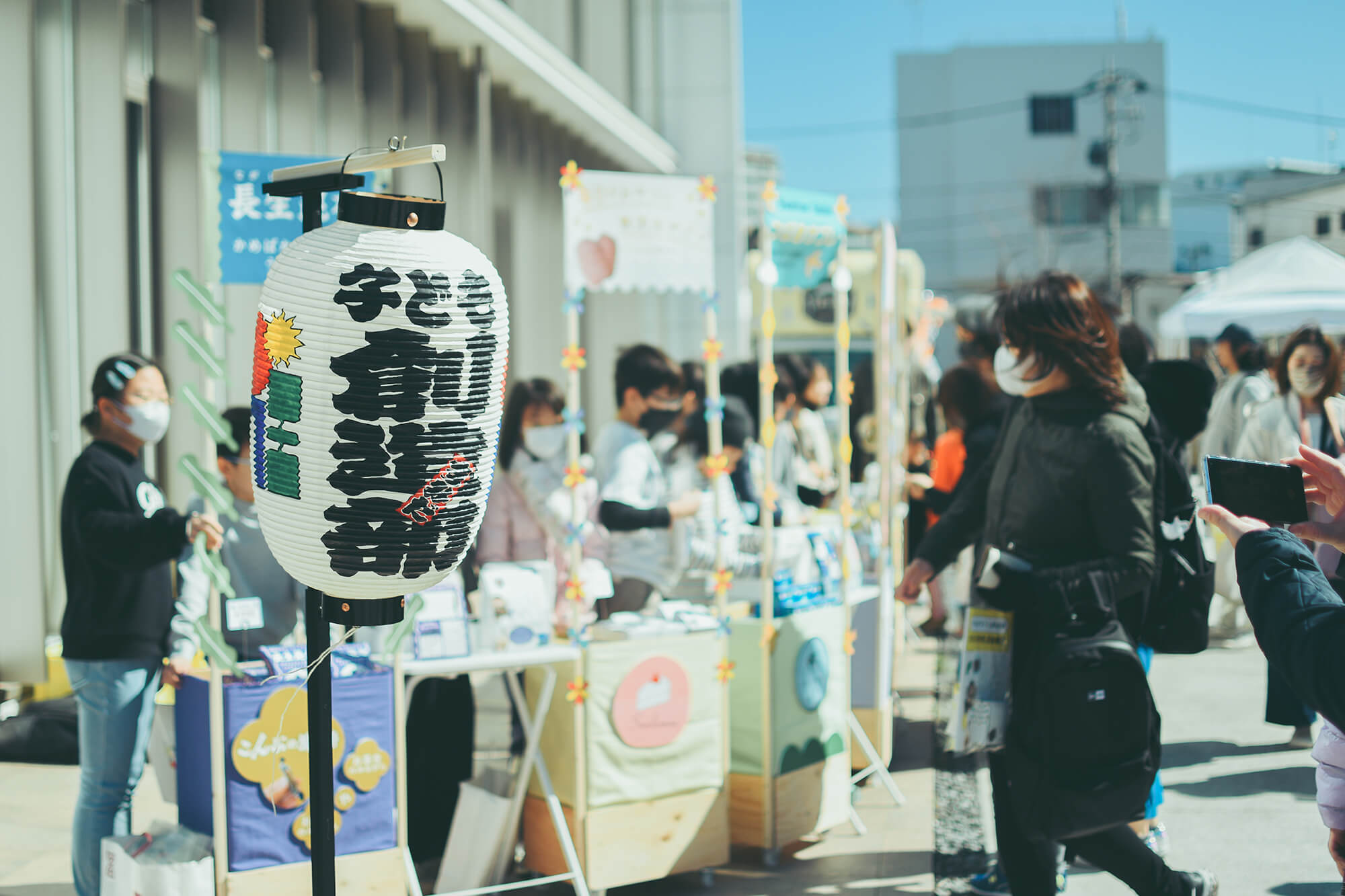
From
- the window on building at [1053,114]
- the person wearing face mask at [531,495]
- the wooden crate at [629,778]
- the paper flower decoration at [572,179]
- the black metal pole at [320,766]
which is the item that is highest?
the window on building at [1053,114]

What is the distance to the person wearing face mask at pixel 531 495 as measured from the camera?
17.1ft

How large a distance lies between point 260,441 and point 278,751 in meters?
1.44

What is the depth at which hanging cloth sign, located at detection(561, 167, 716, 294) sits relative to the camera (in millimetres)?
3957

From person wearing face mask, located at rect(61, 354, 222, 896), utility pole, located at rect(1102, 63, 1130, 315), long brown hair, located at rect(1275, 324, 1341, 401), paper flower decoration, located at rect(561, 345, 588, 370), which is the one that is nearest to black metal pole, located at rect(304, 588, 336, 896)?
person wearing face mask, located at rect(61, 354, 222, 896)

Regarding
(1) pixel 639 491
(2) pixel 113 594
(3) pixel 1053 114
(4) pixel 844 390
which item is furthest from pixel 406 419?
(3) pixel 1053 114

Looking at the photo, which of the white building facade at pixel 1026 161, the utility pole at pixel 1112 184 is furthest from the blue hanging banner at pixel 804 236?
the white building facade at pixel 1026 161

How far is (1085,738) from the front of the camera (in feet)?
10.1

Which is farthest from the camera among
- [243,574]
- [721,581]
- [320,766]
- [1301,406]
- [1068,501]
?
[1301,406]

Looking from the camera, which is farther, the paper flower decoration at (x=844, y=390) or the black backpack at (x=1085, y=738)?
the paper flower decoration at (x=844, y=390)

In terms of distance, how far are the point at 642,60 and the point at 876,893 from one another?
37.8 feet

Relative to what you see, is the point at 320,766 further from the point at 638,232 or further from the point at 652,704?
the point at 638,232

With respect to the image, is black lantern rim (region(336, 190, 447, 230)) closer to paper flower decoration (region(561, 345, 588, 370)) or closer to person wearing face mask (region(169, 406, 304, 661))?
paper flower decoration (region(561, 345, 588, 370))

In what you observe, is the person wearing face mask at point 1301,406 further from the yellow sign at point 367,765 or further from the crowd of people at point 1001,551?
the yellow sign at point 367,765

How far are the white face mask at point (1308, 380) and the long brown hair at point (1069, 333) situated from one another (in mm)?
3375
